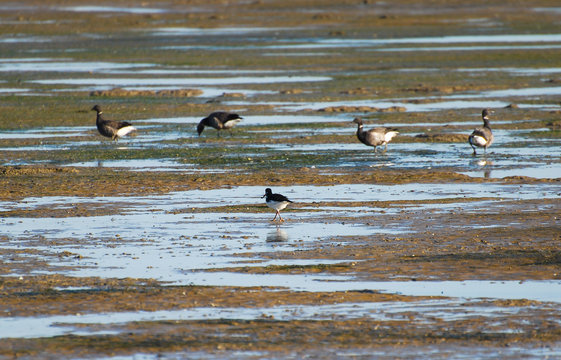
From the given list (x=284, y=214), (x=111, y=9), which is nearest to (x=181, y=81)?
(x=284, y=214)

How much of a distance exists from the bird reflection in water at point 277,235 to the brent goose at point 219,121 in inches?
491

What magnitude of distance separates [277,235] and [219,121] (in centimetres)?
1308

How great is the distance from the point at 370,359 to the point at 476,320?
5.22 ft

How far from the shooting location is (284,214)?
56.6 ft

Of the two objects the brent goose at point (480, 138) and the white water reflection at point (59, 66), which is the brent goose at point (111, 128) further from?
the white water reflection at point (59, 66)

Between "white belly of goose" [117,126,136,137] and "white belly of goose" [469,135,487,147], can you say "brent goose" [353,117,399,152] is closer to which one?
"white belly of goose" [469,135,487,147]

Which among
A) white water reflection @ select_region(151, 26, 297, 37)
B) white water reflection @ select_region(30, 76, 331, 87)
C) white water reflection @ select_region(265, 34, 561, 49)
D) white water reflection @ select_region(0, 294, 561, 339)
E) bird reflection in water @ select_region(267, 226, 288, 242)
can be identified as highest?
white water reflection @ select_region(151, 26, 297, 37)

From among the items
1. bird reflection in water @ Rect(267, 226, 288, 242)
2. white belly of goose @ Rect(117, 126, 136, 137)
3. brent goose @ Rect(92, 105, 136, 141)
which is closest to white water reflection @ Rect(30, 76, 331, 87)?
white belly of goose @ Rect(117, 126, 136, 137)

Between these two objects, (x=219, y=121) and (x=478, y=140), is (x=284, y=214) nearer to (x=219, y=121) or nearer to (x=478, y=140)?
(x=478, y=140)

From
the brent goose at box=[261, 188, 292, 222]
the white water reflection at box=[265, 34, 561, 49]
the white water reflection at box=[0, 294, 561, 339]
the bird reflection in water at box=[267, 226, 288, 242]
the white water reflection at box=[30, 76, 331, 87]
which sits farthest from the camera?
the white water reflection at box=[265, 34, 561, 49]

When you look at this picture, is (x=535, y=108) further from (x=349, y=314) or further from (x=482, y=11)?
(x=482, y=11)

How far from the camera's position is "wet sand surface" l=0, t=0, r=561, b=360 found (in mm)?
10188

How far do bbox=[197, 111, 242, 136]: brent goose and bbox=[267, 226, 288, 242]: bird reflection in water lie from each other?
12472mm

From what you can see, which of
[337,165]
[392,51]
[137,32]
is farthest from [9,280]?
[137,32]
